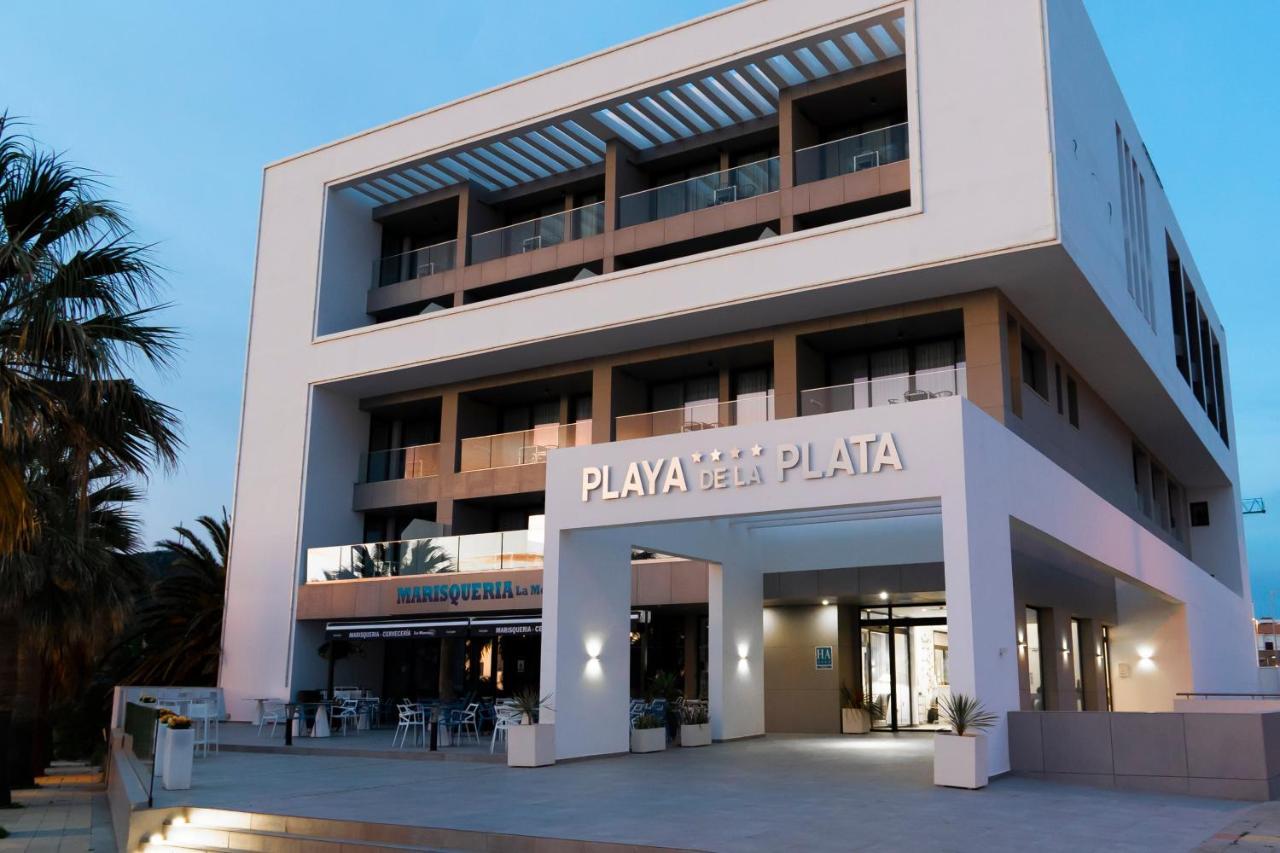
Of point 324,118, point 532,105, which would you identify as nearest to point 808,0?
point 532,105

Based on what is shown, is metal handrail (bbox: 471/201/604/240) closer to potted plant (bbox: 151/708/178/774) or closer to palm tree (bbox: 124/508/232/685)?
palm tree (bbox: 124/508/232/685)

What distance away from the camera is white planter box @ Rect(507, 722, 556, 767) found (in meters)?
15.6

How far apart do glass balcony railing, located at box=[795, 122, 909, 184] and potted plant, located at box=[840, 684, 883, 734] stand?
10895 millimetres

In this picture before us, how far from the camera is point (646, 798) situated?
12.2 meters

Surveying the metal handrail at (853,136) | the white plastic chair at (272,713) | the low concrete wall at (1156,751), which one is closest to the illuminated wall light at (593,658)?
the low concrete wall at (1156,751)

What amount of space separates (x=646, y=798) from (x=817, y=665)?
1122 cm

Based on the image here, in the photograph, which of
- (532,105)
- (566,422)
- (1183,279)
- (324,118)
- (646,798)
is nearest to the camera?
(646,798)

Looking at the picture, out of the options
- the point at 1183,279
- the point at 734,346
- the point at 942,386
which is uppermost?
the point at 1183,279

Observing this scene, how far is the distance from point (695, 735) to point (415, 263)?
58.0 ft

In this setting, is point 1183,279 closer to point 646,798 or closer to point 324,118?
point 646,798

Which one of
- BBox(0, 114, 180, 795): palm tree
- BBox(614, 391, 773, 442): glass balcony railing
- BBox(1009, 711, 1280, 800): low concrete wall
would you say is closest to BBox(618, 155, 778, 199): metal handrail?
BBox(614, 391, 773, 442): glass balcony railing

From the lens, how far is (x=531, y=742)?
15641mm

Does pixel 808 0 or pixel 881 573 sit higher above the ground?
pixel 808 0

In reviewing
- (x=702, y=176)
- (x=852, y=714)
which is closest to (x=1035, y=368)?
(x=852, y=714)
